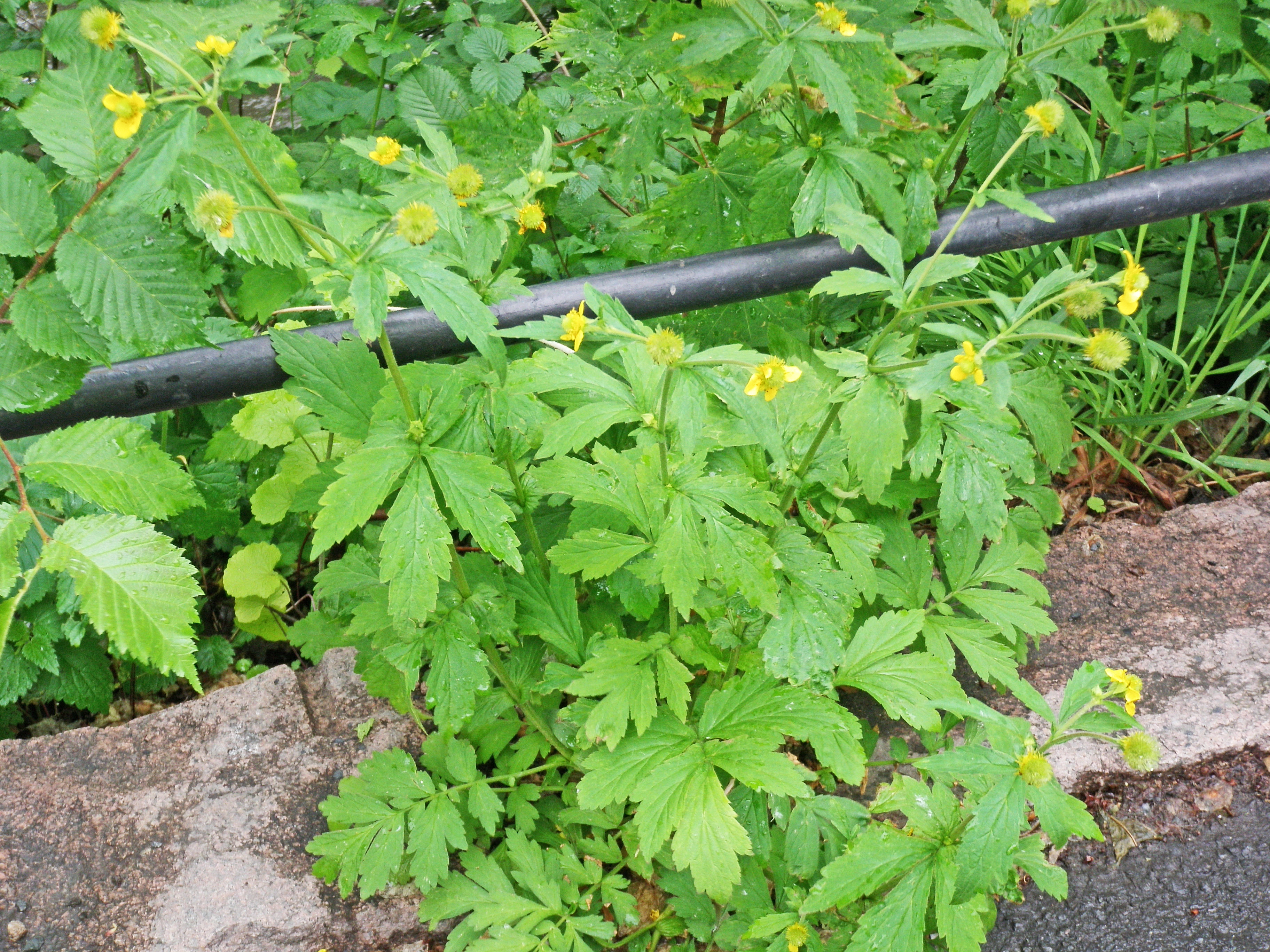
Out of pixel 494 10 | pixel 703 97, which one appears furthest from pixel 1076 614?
pixel 494 10

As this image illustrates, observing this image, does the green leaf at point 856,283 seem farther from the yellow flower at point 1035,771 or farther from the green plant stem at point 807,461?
→ the yellow flower at point 1035,771

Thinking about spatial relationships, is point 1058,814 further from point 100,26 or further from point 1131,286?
point 100,26

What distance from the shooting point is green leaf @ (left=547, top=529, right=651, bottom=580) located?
1574 millimetres

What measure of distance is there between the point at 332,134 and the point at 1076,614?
3.19 meters

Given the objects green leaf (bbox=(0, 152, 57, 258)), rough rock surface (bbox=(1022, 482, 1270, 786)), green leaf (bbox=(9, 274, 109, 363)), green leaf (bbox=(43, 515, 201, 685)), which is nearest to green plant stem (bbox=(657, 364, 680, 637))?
green leaf (bbox=(43, 515, 201, 685))

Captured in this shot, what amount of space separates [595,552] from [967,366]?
71 centimetres

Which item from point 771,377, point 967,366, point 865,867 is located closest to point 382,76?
point 771,377

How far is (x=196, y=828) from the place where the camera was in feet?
6.46

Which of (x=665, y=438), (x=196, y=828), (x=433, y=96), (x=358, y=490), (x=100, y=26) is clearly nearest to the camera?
(x=100, y=26)

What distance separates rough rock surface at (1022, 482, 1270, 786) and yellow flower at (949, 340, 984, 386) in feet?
4.14

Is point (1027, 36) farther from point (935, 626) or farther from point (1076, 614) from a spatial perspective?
point (1076, 614)

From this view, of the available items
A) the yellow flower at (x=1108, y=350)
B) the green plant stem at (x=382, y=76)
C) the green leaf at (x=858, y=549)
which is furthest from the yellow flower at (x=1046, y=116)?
the green plant stem at (x=382, y=76)

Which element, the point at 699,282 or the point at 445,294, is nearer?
the point at 445,294

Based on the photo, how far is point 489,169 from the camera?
216 cm
